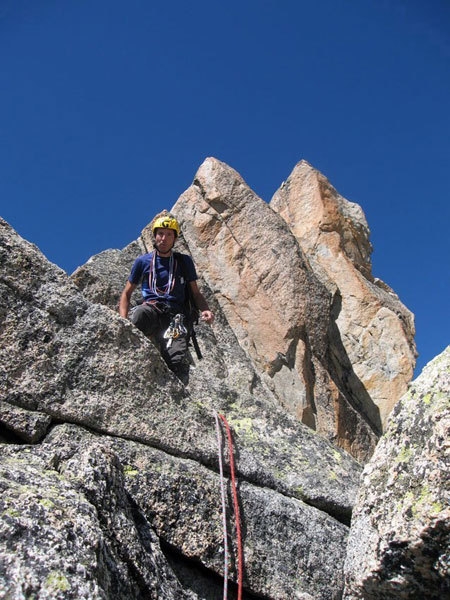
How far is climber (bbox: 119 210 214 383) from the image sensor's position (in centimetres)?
1057

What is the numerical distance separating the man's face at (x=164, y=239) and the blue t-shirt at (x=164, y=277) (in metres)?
0.17

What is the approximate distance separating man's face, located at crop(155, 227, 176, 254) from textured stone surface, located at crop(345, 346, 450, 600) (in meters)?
6.09

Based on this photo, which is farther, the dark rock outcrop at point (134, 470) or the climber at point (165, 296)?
the climber at point (165, 296)

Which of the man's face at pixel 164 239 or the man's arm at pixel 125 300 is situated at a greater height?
the man's face at pixel 164 239

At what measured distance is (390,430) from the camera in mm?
6504

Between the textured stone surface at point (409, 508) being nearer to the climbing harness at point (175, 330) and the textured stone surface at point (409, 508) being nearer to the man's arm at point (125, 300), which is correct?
the climbing harness at point (175, 330)

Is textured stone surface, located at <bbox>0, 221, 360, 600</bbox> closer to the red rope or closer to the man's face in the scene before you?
the red rope

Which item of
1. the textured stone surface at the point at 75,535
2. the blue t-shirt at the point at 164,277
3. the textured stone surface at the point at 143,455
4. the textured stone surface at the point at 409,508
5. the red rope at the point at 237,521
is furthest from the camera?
the blue t-shirt at the point at 164,277

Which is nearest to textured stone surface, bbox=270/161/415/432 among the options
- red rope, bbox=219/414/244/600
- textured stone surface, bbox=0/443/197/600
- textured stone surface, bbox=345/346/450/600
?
red rope, bbox=219/414/244/600

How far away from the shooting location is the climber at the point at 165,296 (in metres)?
10.6

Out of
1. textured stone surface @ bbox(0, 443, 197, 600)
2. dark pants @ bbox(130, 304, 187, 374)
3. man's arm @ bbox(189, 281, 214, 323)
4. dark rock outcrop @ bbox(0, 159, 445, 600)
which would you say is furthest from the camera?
man's arm @ bbox(189, 281, 214, 323)

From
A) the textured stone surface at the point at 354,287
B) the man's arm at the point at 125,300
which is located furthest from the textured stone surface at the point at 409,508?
the textured stone surface at the point at 354,287

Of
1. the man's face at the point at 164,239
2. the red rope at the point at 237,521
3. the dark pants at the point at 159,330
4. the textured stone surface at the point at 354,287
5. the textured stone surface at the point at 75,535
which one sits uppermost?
the textured stone surface at the point at 354,287

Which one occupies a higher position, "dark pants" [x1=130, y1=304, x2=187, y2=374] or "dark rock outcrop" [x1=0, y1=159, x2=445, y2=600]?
"dark pants" [x1=130, y1=304, x2=187, y2=374]
